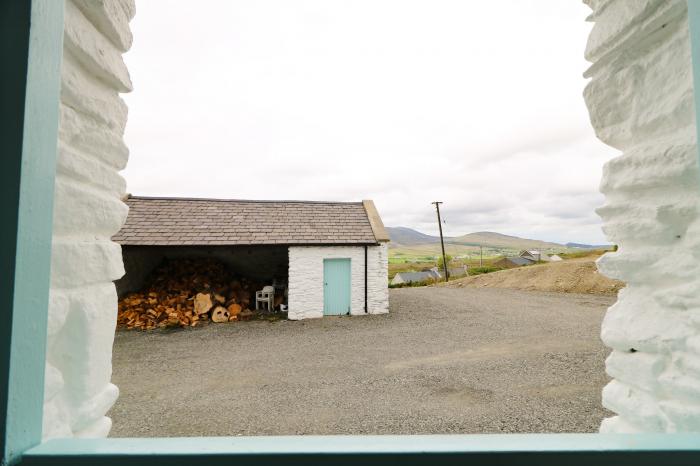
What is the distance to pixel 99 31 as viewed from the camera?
4.87ft

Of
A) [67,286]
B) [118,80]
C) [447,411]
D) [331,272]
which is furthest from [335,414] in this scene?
[331,272]

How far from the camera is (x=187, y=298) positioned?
11.6 meters

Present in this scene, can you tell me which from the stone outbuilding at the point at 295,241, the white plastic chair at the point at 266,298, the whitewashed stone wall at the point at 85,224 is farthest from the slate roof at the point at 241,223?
the whitewashed stone wall at the point at 85,224

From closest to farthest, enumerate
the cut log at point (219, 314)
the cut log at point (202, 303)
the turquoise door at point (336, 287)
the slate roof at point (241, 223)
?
the cut log at point (219, 314) < the cut log at point (202, 303) < the slate roof at point (241, 223) < the turquoise door at point (336, 287)

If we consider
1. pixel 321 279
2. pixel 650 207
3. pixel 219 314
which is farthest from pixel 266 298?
pixel 650 207

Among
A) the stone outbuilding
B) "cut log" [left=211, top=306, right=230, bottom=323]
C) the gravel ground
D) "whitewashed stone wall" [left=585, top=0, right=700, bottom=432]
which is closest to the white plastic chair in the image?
the stone outbuilding

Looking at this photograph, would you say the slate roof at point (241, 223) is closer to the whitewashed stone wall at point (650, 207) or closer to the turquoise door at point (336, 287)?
the turquoise door at point (336, 287)

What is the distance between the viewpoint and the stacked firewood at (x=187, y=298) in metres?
10.6

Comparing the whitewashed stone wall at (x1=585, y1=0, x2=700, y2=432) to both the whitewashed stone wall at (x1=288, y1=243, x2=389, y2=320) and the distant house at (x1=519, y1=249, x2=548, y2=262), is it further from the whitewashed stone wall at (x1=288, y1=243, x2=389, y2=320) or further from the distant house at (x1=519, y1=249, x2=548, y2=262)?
the distant house at (x1=519, y1=249, x2=548, y2=262)

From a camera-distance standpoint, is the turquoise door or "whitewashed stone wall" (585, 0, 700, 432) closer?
"whitewashed stone wall" (585, 0, 700, 432)

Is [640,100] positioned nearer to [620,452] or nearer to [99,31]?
[620,452]

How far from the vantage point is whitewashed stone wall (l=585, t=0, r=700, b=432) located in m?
1.33

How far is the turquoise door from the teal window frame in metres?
10.7

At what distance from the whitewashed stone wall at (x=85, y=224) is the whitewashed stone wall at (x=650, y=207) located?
2.38 m
